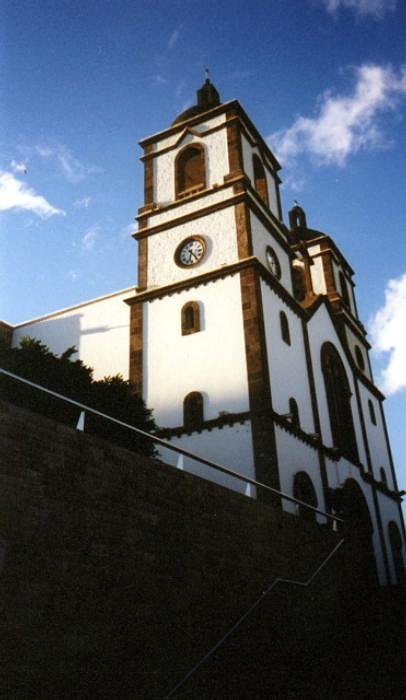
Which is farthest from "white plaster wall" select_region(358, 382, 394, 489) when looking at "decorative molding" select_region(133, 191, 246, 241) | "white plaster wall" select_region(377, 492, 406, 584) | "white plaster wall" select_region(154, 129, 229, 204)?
"white plaster wall" select_region(154, 129, 229, 204)

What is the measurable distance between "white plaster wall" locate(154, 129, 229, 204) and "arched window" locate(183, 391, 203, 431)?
854 centimetres

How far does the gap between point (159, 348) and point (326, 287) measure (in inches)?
501

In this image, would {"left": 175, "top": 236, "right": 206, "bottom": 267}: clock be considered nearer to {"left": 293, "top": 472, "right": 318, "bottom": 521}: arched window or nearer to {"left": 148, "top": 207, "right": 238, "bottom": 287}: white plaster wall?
{"left": 148, "top": 207, "right": 238, "bottom": 287}: white plaster wall

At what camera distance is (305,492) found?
1838cm

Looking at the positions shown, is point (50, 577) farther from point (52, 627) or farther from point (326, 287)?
point (326, 287)

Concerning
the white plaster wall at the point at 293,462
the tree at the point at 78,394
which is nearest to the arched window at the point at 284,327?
the white plaster wall at the point at 293,462

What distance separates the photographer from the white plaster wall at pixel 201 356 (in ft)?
60.1

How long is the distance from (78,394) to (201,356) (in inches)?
295

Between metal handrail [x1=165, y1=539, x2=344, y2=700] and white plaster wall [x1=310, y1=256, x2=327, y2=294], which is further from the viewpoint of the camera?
white plaster wall [x1=310, y1=256, x2=327, y2=294]

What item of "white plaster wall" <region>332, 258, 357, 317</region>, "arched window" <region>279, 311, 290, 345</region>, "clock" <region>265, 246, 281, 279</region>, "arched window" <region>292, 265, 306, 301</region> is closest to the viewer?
"arched window" <region>279, 311, 290, 345</region>

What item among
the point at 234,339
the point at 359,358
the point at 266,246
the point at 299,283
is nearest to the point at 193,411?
the point at 234,339

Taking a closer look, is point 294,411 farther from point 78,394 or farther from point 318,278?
point 318,278

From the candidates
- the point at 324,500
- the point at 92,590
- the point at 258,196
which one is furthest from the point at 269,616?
the point at 258,196

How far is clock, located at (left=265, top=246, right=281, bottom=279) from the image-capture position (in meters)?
22.1
